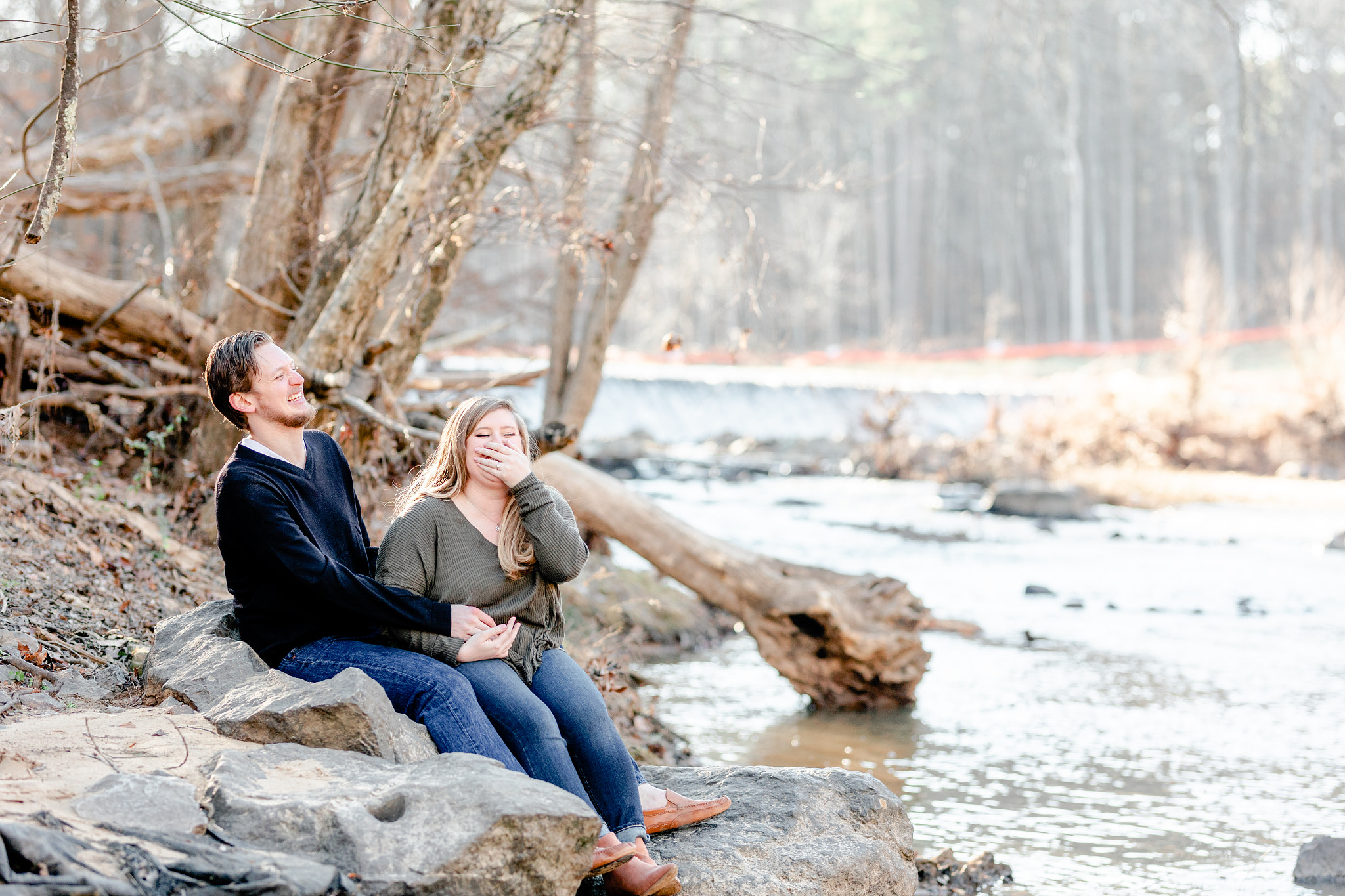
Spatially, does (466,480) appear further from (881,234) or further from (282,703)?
(881,234)

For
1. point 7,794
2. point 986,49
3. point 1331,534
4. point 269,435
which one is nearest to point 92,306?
point 269,435

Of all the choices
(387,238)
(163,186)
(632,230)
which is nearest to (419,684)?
(387,238)

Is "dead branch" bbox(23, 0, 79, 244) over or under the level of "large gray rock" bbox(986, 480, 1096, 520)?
over

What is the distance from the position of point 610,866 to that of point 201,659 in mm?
1436

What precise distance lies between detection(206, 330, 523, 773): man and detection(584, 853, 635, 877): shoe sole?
1.19ft

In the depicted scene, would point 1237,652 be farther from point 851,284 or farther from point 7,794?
point 851,284

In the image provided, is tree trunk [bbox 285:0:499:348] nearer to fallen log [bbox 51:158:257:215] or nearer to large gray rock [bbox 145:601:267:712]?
large gray rock [bbox 145:601:267:712]

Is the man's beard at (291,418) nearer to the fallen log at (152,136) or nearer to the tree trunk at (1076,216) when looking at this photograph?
the fallen log at (152,136)

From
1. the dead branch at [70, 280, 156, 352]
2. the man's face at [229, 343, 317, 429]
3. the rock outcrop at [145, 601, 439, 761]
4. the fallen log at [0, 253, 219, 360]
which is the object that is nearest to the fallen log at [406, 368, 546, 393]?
the fallen log at [0, 253, 219, 360]

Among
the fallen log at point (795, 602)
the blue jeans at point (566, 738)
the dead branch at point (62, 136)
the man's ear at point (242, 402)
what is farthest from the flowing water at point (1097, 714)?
the dead branch at point (62, 136)

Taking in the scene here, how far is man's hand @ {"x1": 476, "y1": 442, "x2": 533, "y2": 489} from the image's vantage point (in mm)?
3549

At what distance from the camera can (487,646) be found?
11.2ft

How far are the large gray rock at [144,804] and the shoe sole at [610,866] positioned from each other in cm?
96

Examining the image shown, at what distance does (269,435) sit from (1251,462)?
23893 millimetres
